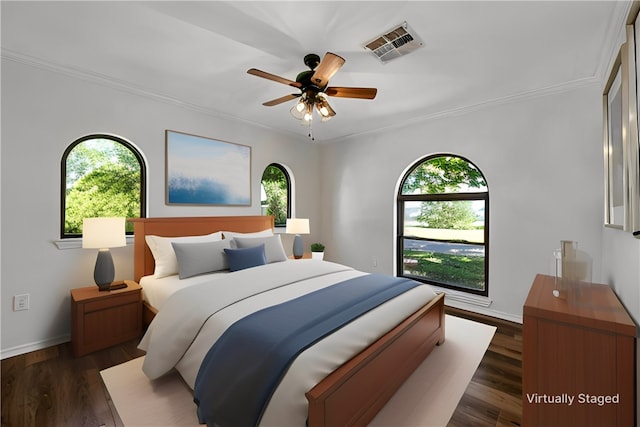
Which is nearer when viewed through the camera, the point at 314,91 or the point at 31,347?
the point at 314,91

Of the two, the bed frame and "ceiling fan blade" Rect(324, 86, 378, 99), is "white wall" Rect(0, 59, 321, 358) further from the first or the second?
"ceiling fan blade" Rect(324, 86, 378, 99)

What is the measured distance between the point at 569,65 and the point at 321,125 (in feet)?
9.17

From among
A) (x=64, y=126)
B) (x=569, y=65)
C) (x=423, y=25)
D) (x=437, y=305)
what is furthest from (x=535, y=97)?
(x=64, y=126)

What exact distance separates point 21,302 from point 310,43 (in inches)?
128

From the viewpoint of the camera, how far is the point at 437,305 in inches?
99.0

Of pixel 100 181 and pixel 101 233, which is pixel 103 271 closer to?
pixel 101 233

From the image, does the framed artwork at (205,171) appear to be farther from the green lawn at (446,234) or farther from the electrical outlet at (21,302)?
the green lawn at (446,234)

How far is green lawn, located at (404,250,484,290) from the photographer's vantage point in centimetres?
362

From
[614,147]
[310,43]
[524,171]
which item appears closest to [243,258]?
[310,43]

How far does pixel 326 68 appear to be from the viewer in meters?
1.94

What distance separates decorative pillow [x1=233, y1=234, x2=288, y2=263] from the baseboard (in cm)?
177

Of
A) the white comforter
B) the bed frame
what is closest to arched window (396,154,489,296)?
the bed frame

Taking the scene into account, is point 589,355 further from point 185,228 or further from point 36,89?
point 36,89

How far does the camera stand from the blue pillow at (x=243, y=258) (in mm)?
2863
